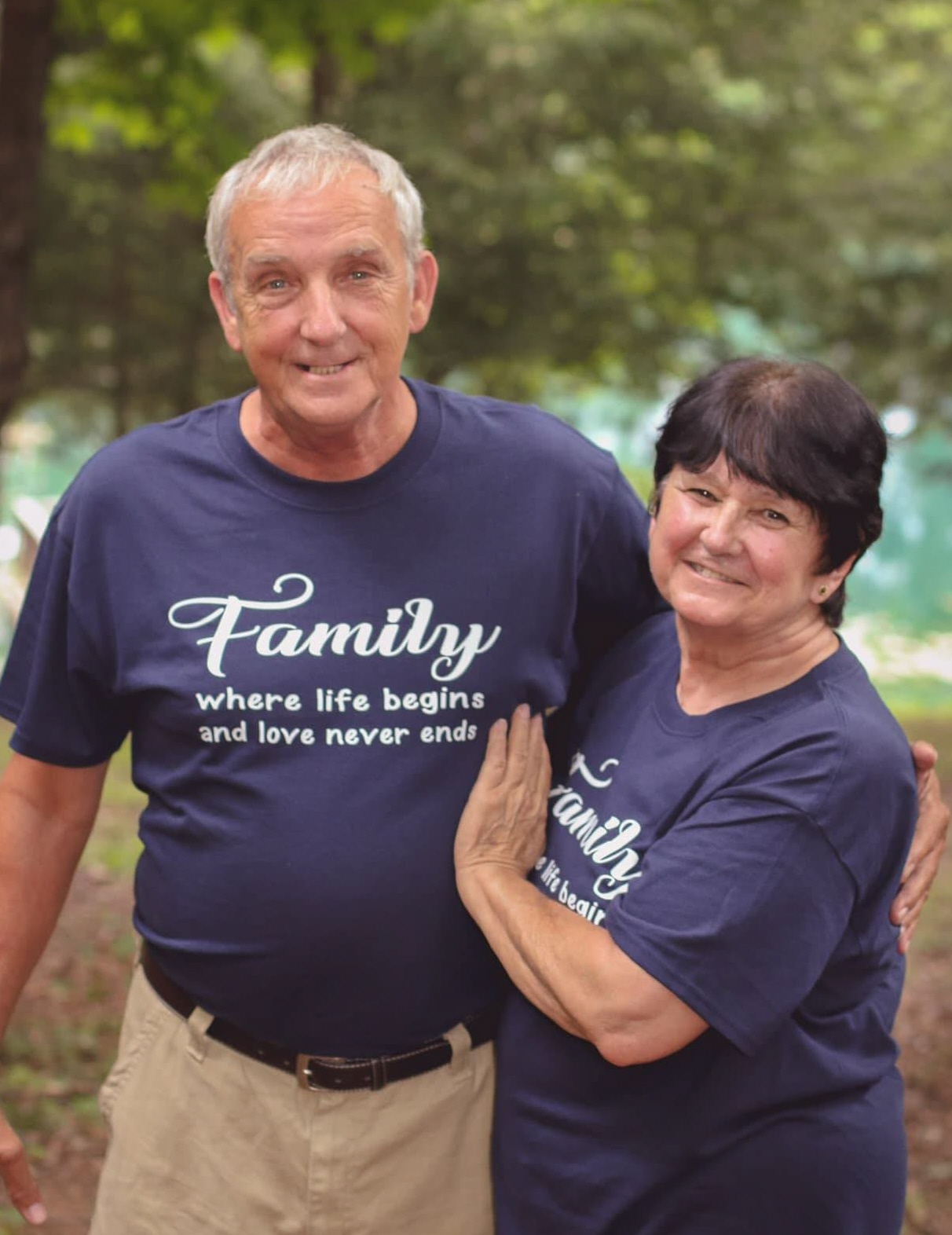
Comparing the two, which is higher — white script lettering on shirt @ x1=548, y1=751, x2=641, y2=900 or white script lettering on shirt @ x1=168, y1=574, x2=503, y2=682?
white script lettering on shirt @ x1=168, y1=574, x2=503, y2=682

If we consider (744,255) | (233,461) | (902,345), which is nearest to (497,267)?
(744,255)

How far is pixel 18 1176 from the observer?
2.55m

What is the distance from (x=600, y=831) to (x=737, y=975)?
37cm

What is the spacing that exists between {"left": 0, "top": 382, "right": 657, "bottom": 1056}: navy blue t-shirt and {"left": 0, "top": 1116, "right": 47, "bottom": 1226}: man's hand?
41 cm

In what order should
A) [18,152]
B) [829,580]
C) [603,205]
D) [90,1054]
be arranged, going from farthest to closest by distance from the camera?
1. [603,205]
2. [18,152]
3. [90,1054]
4. [829,580]

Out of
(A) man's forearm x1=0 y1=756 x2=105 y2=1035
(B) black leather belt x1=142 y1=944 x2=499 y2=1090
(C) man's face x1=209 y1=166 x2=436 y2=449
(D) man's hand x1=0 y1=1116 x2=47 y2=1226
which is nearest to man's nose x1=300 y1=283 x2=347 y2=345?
(C) man's face x1=209 y1=166 x2=436 y2=449

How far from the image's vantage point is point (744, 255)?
1217 centimetres

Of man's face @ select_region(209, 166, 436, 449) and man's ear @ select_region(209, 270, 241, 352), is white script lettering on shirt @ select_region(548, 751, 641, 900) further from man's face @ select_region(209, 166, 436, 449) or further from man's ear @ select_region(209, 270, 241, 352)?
man's ear @ select_region(209, 270, 241, 352)

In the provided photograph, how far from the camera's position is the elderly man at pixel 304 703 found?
93.8 inches

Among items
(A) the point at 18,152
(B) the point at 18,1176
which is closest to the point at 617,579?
(B) the point at 18,1176

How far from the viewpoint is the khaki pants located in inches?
98.3

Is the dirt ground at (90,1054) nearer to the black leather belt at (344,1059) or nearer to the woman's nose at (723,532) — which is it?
the black leather belt at (344,1059)

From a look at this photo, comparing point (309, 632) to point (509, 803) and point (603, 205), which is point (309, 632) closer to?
point (509, 803)

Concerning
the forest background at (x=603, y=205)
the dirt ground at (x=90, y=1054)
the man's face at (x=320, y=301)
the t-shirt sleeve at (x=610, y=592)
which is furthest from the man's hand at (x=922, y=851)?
the forest background at (x=603, y=205)
